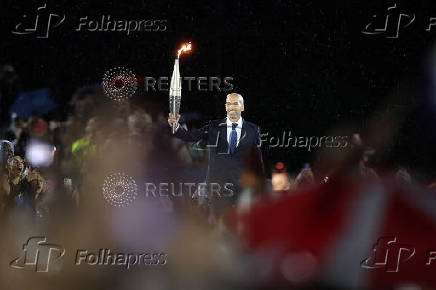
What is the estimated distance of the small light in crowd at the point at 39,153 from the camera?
1076cm

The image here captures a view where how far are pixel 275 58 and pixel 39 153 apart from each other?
16.8ft

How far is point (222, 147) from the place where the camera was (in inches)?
361

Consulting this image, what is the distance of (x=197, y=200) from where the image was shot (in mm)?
10758

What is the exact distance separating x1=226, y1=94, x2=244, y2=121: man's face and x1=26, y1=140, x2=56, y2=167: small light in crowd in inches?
123

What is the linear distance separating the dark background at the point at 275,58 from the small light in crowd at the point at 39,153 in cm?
314

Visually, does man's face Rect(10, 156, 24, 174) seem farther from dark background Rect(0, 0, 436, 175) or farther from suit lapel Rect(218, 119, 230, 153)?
dark background Rect(0, 0, 436, 175)

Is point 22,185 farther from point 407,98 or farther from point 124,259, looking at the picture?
point 407,98

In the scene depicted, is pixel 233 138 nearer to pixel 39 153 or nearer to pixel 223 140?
pixel 223 140

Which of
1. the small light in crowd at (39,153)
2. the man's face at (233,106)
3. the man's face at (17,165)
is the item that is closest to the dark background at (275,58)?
the small light in crowd at (39,153)

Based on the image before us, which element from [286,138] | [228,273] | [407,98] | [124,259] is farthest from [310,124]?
[228,273]

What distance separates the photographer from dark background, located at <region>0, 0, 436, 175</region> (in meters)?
13.5

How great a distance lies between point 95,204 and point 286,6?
6.10 meters

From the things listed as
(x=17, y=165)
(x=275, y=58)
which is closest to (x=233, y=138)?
(x=17, y=165)

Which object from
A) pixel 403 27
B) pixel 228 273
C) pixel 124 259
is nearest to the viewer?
pixel 228 273
